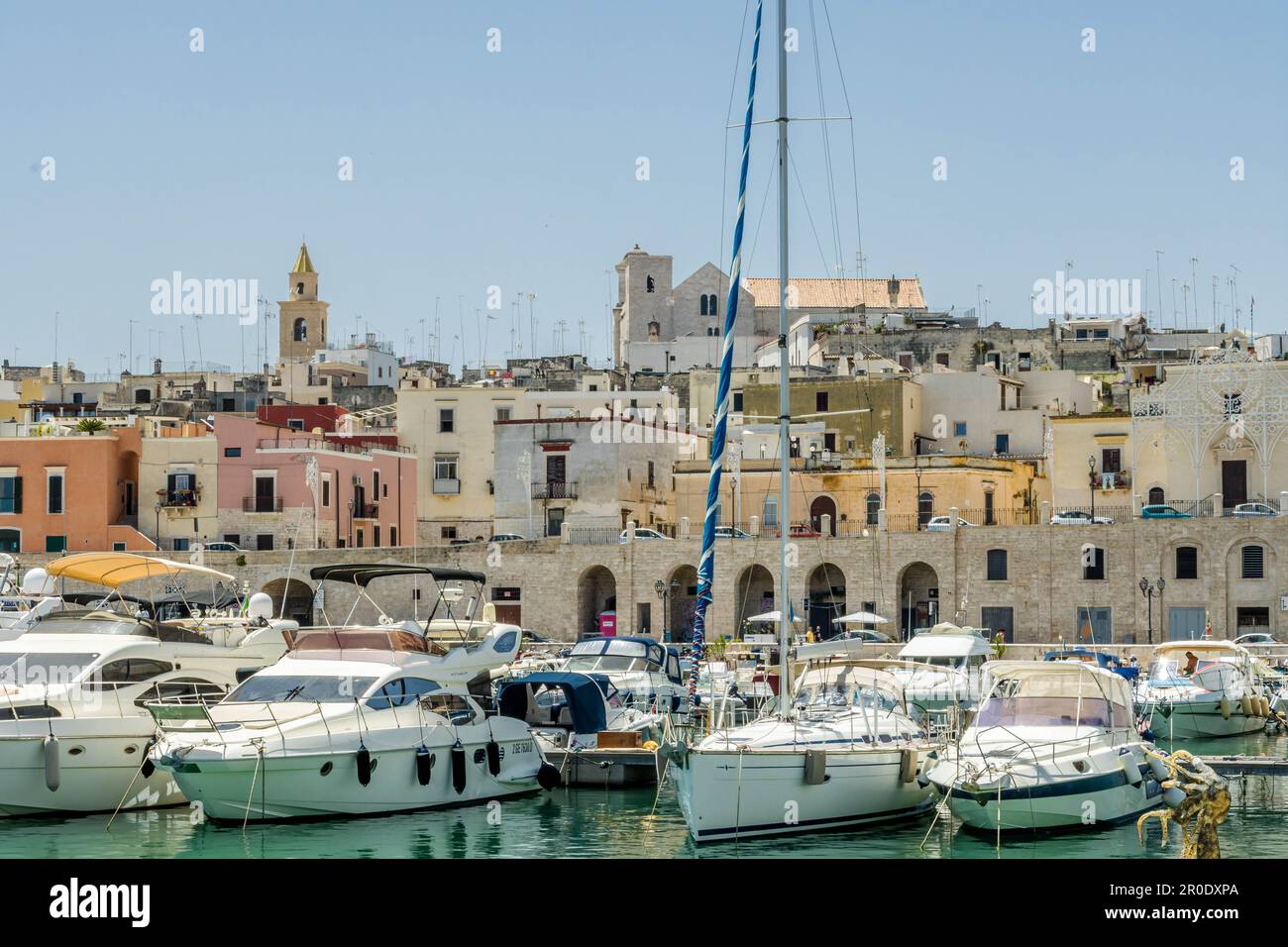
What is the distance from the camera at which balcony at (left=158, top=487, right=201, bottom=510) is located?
2119 inches

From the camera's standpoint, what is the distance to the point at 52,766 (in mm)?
20266

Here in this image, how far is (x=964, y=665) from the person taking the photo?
34000 millimetres

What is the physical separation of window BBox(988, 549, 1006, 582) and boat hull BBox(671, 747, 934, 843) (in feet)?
96.9

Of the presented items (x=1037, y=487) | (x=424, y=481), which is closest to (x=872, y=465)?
(x=1037, y=487)

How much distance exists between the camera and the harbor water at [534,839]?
18438mm

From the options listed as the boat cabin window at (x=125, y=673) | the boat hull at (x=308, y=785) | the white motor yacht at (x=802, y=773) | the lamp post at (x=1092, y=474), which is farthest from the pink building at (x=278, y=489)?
the white motor yacht at (x=802, y=773)

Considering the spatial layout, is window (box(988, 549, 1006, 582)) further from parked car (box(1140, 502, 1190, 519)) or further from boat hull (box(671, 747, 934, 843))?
boat hull (box(671, 747, 934, 843))

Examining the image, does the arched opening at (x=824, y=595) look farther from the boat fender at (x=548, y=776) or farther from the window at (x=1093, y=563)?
the boat fender at (x=548, y=776)

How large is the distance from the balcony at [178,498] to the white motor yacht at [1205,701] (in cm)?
3207
